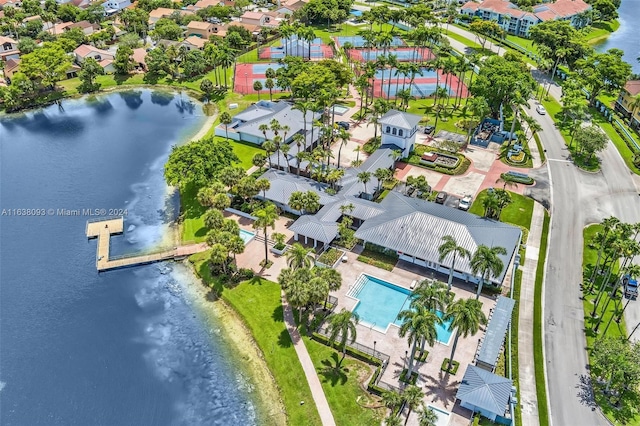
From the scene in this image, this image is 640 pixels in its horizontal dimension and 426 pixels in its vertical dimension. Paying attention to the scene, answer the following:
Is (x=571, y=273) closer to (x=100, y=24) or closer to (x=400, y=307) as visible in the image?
(x=400, y=307)

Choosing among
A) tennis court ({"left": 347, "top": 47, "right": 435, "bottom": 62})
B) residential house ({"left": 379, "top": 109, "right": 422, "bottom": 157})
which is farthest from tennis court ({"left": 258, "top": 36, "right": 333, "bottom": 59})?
residential house ({"left": 379, "top": 109, "right": 422, "bottom": 157})

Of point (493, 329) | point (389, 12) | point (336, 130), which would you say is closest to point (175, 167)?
point (336, 130)

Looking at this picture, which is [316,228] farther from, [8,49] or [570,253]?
[8,49]

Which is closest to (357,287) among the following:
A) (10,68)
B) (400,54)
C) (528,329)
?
(528,329)

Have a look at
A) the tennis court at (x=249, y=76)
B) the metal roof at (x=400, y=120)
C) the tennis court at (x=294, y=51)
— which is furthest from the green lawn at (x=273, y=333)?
the tennis court at (x=294, y=51)

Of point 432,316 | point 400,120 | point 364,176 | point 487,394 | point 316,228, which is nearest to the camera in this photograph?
point 432,316

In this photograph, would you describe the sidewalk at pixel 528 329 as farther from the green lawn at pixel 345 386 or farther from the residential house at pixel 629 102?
the residential house at pixel 629 102
